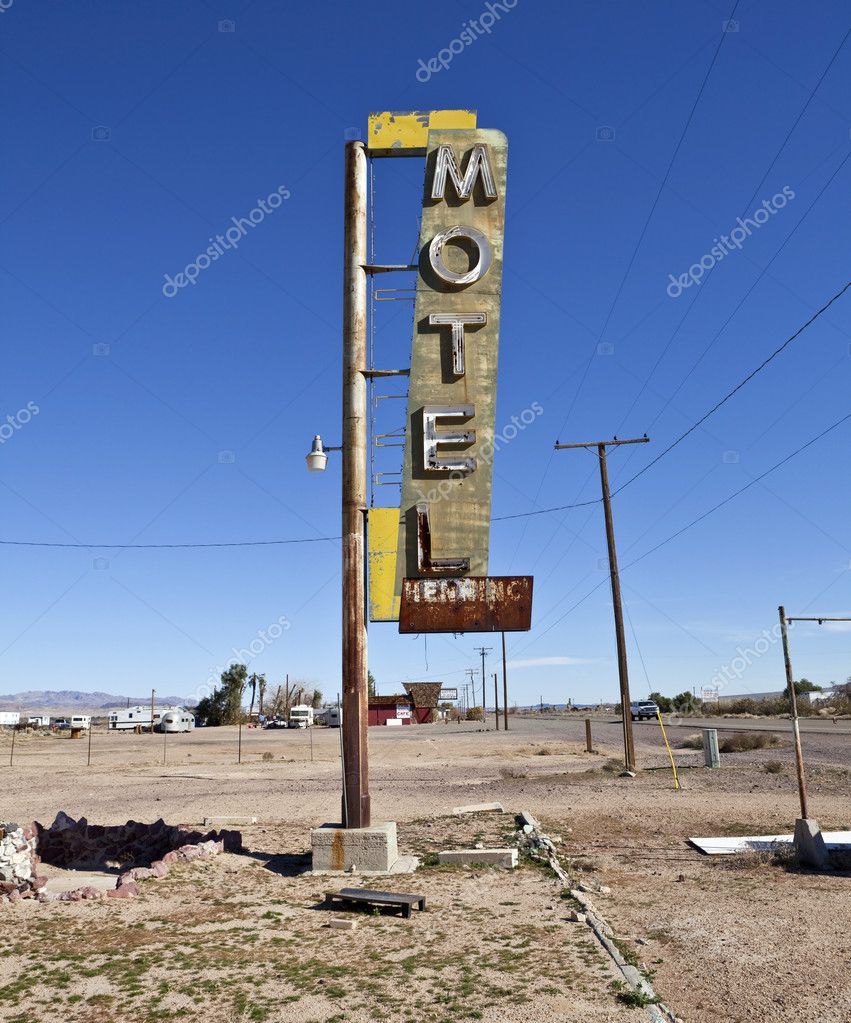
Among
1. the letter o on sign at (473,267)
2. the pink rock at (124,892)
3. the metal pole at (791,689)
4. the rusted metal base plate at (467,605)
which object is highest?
the letter o on sign at (473,267)

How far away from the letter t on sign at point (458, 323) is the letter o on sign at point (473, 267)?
0.54 meters

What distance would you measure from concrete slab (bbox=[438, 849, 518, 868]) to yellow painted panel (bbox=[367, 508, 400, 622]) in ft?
11.3

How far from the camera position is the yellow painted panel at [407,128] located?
13.0m

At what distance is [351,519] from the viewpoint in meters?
12.0

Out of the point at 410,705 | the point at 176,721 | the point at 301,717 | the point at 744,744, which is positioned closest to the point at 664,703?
the point at 410,705

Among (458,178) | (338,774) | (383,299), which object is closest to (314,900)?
(383,299)

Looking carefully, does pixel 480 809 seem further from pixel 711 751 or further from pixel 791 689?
pixel 711 751

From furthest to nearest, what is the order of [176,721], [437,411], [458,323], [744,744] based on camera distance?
1. [176,721]
2. [744,744]
3. [458,323]
4. [437,411]

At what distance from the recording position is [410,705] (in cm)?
9544

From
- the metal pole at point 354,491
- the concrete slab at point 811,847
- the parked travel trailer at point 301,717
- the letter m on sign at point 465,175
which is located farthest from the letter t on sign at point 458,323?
the parked travel trailer at point 301,717

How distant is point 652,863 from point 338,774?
1747cm

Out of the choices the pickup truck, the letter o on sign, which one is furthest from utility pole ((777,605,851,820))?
the pickup truck

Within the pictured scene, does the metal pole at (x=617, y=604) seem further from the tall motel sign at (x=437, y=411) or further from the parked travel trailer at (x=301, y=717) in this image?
the parked travel trailer at (x=301, y=717)

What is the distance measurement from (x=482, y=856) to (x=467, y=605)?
11.7 feet
